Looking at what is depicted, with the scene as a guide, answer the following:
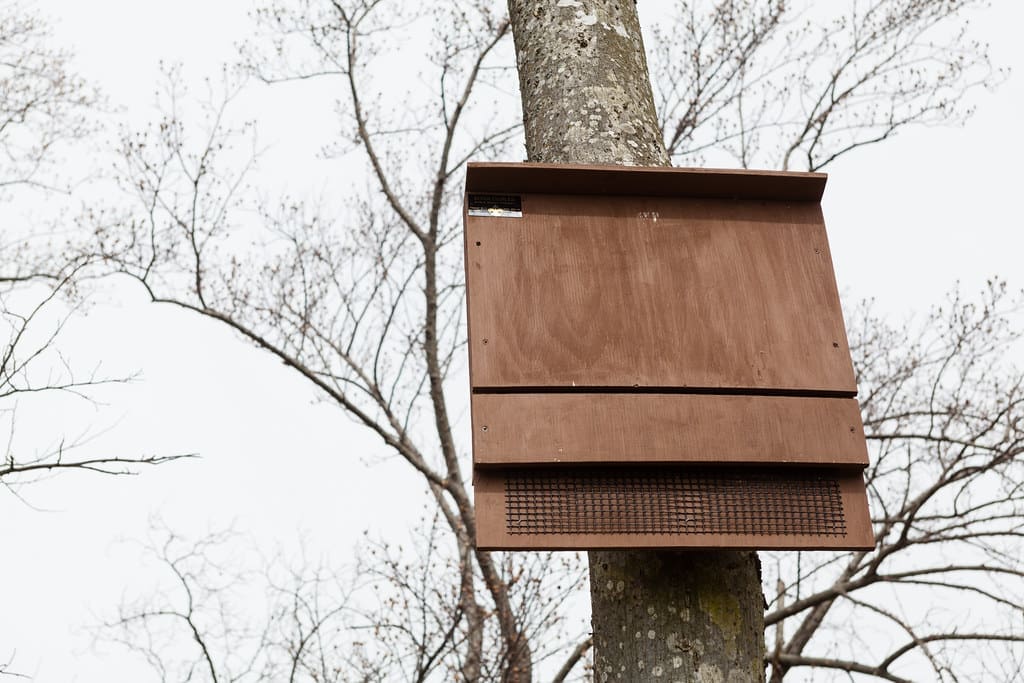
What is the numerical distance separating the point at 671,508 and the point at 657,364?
0.30 m

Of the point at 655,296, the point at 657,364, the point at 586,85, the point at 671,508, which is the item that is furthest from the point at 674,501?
the point at 586,85

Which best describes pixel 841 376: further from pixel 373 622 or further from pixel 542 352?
pixel 373 622

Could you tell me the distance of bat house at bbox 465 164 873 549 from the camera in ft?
6.18

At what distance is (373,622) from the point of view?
224 inches

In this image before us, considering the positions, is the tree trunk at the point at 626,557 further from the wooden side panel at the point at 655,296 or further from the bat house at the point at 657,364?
the wooden side panel at the point at 655,296

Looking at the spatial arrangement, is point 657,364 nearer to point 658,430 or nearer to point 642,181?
point 658,430

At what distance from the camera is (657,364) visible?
6.65 feet

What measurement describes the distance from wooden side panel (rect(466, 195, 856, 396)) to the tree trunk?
0.62 ft

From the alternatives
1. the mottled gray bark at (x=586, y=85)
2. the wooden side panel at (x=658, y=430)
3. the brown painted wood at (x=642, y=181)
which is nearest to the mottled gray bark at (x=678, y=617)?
the wooden side panel at (x=658, y=430)

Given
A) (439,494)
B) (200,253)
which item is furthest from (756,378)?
(200,253)

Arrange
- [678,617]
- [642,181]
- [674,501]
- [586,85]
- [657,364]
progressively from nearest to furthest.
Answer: [678,617], [674,501], [657,364], [642,181], [586,85]

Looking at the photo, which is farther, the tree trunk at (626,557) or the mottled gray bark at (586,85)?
the mottled gray bark at (586,85)

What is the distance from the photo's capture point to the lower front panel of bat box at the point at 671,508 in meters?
1.84

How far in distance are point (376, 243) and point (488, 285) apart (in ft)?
20.8
